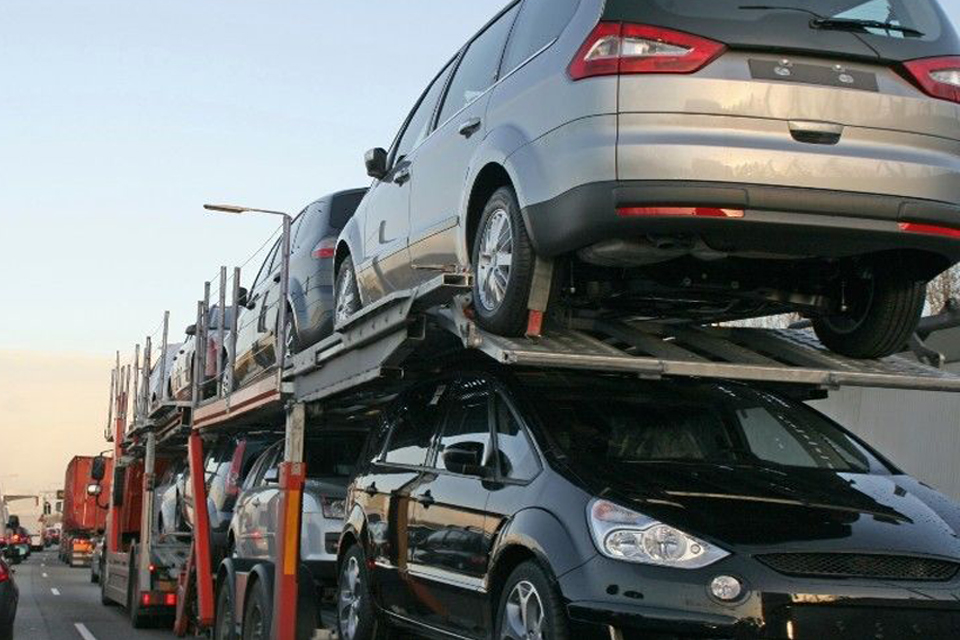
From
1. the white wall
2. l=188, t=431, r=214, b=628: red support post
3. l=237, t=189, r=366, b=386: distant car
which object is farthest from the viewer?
the white wall

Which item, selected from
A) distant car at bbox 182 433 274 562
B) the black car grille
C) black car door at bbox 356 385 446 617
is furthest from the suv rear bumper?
distant car at bbox 182 433 274 562

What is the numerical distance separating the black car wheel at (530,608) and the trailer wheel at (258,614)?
3097mm

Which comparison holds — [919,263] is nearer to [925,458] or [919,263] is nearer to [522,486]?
[522,486]

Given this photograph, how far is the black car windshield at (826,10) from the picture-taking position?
5777 millimetres

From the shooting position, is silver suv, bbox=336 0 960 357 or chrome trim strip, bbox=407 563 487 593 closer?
silver suv, bbox=336 0 960 357

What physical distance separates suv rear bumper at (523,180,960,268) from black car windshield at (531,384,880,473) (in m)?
0.71

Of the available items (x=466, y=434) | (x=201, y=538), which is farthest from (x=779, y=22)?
(x=201, y=538)

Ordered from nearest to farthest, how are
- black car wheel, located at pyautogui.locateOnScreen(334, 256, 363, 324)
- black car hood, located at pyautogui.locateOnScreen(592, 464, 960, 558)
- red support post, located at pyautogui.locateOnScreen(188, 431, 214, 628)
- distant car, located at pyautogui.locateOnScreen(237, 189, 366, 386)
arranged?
black car hood, located at pyautogui.locateOnScreen(592, 464, 960, 558) < black car wheel, located at pyautogui.locateOnScreen(334, 256, 363, 324) < distant car, located at pyautogui.locateOnScreen(237, 189, 366, 386) < red support post, located at pyautogui.locateOnScreen(188, 431, 214, 628)

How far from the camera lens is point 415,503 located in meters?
6.86

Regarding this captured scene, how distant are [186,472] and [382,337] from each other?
8.46 metres

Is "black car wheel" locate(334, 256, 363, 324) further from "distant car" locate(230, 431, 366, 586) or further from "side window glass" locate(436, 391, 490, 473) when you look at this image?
"side window glass" locate(436, 391, 490, 473)

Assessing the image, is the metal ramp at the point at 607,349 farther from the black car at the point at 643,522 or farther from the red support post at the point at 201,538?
the red support post at the point at 201,538

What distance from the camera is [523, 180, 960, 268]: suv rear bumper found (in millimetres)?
5562

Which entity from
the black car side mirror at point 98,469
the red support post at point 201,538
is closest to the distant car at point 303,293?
the red support post at point 201,538
